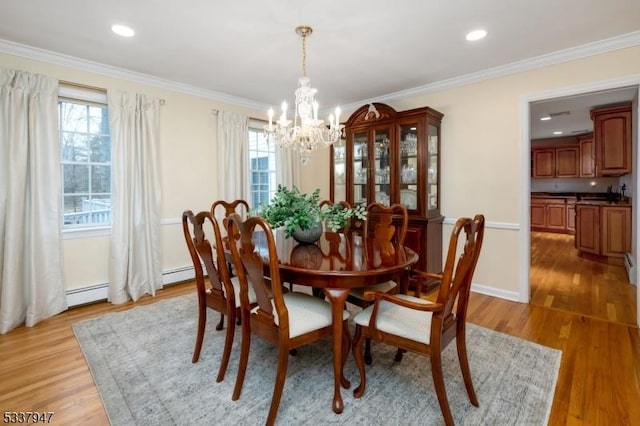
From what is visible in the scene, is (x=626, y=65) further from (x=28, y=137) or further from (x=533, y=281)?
(x=28, y=137)

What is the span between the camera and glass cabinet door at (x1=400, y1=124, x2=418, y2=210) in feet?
12.3

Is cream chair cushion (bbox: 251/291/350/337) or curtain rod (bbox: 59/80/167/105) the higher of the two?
curtain rod (bbox: 59/80/167/105)

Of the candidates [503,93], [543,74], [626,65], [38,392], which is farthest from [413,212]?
[38,392]

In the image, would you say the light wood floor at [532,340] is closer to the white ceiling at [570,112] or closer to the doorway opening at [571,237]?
the doorway opening at [571,237]

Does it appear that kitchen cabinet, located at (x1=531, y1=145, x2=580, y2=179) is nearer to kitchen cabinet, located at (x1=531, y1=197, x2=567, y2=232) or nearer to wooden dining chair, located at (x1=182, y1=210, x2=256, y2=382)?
kitchen cabinet, located at (x1=531, y1=197, x2=567, y2=232)

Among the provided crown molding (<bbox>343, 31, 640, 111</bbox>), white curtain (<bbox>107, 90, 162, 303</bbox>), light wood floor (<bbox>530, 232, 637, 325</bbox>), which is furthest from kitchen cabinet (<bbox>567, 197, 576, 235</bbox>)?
white curtain (<bbox>107, 90, 162, 303</bbox>)

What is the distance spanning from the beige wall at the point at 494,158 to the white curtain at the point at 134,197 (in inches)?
131

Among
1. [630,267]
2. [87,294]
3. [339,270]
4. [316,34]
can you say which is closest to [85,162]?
[87,294]

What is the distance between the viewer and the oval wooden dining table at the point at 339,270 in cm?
173

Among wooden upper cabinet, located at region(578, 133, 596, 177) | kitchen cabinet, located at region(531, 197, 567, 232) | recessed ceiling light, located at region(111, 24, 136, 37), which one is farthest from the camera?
kitchen cabinet, located at region(531, 197, 567, 232)

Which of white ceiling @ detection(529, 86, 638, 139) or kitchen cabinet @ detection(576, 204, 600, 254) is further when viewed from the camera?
kitchen cabinet @ detection(576, 204, 600, 254)

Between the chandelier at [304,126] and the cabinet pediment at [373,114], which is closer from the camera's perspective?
the chandelier at [304,126]

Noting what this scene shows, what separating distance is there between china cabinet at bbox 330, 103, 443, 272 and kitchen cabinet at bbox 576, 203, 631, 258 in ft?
10.1

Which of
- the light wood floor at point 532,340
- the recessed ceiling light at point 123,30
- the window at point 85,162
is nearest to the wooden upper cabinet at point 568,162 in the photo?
the light wood floor at point 532,340
